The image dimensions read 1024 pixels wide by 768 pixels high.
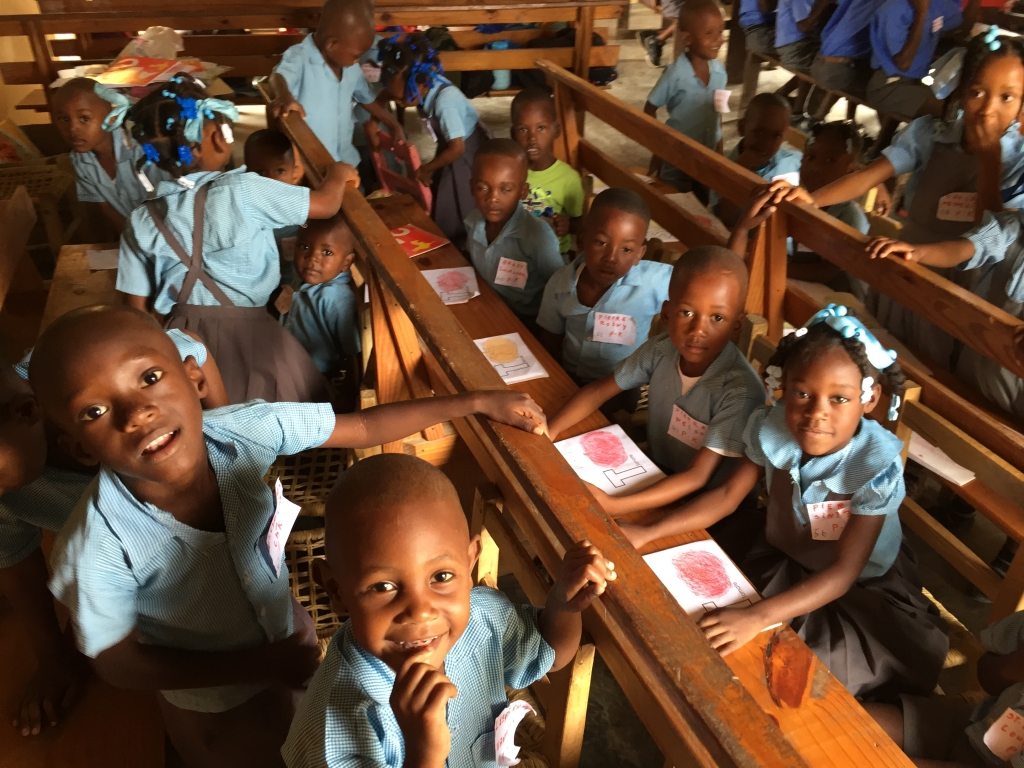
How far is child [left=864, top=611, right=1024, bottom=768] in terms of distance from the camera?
5.23 feet

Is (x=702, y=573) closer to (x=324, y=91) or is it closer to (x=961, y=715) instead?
(x=961, y=715)

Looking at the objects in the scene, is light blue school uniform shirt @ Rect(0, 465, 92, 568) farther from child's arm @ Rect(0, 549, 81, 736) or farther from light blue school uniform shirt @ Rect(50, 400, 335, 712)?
light blue school uniform shirt @ Rect(50, 400, 335, 712)

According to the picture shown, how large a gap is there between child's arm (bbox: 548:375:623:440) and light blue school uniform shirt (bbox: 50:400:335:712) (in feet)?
2.29

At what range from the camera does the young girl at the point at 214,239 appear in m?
2.35

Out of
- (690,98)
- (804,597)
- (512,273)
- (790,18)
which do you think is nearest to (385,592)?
(804,597)

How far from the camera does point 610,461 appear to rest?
6.59 ft

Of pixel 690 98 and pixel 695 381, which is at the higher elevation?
pixel 690 98

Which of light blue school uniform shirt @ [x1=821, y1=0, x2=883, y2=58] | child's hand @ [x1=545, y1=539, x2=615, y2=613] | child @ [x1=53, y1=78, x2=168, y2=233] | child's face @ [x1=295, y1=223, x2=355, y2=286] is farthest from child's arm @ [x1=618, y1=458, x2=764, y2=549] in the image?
light blue school uniform shirt @ [x1=821, y1=0, x2=883, y2=58]

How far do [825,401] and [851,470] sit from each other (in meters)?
0.18

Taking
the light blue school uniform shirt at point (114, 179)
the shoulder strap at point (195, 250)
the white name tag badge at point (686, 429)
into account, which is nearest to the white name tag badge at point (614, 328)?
the white name tag badge at point (686, 429)

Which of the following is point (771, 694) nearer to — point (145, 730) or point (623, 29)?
point (145, 730)

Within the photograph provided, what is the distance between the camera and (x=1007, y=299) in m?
2.55

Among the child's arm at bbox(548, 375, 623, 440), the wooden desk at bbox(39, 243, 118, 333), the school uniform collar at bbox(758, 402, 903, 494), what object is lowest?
the wooden desk at bbox(39, 243, 118, 333)

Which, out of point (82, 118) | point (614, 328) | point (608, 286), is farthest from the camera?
point (82, 118)
